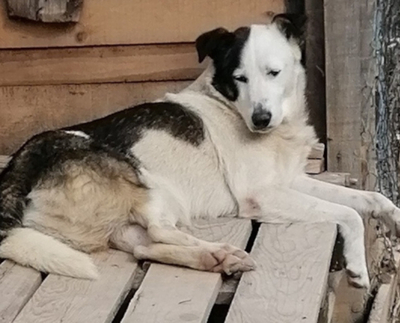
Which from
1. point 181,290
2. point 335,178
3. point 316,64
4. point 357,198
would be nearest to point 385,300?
point 335,178

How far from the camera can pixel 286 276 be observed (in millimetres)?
2947

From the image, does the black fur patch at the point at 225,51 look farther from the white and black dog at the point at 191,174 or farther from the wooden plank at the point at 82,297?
the wooden plank at the point at 82,297

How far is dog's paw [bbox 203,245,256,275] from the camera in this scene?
2967 millimetres

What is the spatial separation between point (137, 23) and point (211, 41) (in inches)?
22.4

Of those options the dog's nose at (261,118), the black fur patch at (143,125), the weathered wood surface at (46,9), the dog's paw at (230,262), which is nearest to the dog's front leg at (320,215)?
the dog's nose at (261,118)

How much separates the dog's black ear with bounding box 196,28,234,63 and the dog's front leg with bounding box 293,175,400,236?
65cm

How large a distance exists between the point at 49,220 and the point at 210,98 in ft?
2.96

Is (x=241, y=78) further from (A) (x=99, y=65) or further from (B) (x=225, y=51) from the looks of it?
(A) (x=99, y=65)

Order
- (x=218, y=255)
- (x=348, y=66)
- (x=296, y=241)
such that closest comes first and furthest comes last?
1. (x=218, y=255)
2. (x=296, y=241)
3. (x=348, y=66)

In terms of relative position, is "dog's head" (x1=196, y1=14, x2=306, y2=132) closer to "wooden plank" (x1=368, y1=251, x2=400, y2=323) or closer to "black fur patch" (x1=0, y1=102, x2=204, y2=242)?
"black fur patch" (x1=0, y1=102, x2=204, y2=242)

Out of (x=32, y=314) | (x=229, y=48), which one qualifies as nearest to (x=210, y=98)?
(x=229, y=48)

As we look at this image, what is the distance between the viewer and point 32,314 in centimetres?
276

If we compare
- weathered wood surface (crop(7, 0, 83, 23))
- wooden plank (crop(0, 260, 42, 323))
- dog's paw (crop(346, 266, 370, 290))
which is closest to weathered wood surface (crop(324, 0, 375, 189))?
dog's paw (crop(346, 266, 370, 290))

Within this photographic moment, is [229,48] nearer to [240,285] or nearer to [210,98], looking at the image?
[210,98]
